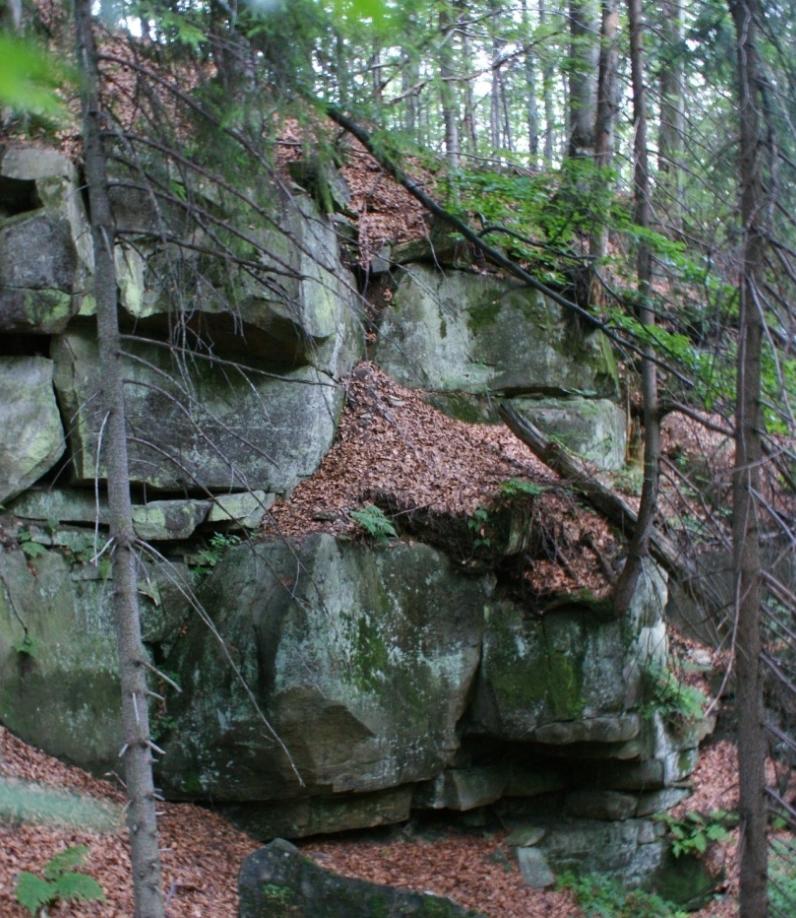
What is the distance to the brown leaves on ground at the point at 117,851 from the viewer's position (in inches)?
250

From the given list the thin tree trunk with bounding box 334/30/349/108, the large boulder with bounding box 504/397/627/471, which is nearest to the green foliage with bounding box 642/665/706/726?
the large boulder with bounding box 504/397/627/471

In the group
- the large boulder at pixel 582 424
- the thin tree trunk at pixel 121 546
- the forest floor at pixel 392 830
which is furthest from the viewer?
the large boulder at pixel 582 424

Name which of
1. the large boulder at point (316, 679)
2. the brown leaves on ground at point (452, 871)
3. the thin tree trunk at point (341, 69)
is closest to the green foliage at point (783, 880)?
the brown leaves on ground at point (452, 871)

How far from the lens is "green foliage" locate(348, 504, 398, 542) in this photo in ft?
28.9

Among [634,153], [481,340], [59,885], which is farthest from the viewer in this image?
[481,340]

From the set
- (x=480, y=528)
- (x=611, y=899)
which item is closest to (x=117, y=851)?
(x=480, y=528)

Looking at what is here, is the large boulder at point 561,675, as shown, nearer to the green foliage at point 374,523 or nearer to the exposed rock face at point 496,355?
the green foliage at point 374,523

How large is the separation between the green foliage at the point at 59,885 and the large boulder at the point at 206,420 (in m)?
3.37

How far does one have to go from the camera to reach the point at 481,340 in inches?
457

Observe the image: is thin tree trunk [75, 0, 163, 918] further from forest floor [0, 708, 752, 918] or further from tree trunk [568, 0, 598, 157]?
tree trunk [568, 0, 598, 157]

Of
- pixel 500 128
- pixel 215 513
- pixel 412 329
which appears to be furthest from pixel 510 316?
pixel 500 128

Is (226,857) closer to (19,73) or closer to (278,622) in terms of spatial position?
(278,622)

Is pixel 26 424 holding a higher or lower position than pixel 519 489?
higher

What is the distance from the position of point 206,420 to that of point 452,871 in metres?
5.03
